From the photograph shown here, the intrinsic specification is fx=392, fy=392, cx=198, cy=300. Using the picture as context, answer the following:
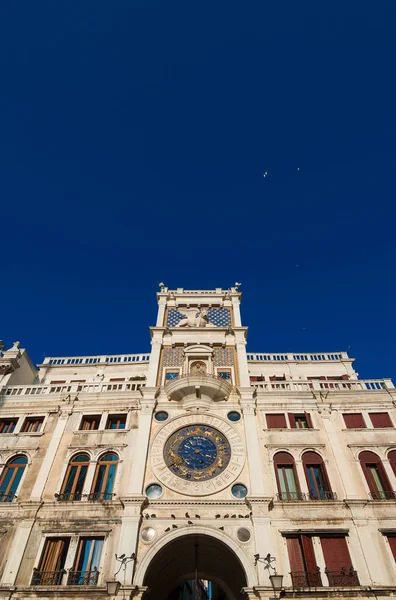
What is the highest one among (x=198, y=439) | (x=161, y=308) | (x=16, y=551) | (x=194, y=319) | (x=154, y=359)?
(x=161, y=308)

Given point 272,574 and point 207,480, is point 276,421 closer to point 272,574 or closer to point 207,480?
point 207,480

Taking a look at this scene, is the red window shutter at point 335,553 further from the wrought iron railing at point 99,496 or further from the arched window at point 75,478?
the arched window at point 75,478

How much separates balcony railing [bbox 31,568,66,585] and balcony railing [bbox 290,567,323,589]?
11.3 metres

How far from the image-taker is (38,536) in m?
20.6

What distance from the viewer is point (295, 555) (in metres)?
20.0

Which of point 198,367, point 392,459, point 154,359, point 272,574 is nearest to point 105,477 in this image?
point 154,359

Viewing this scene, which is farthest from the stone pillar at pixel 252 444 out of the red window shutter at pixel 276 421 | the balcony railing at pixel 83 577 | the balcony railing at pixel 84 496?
the balcony railing at pixel 83 577

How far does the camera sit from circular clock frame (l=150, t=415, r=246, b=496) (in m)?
22.3

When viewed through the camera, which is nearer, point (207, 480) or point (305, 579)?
point (305, 579)

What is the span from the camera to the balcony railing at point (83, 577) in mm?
19031

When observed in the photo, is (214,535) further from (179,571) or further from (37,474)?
(37,474)

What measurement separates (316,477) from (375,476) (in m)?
3.46

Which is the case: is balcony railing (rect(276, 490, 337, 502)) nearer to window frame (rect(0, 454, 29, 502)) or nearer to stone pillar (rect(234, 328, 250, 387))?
stone pillar (rect(234, 328, 250, 387))

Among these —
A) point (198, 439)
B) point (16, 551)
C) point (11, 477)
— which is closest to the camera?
point (16, 551)
